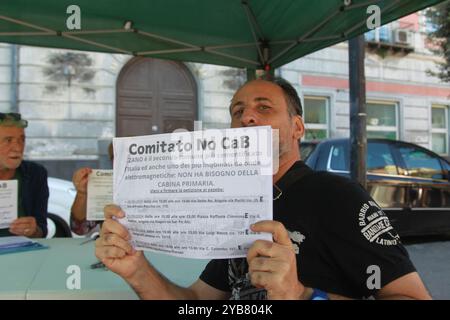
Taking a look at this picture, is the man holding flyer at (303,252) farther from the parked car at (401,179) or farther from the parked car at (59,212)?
the parked car at (401,179)

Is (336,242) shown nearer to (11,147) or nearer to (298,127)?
(298,127)

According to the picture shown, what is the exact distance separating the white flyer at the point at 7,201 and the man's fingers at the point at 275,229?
6.48 ft

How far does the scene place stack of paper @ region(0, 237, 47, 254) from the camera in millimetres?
2229

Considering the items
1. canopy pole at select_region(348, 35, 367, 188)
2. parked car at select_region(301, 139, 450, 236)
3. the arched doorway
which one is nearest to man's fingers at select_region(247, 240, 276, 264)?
canopy pole at select_region(348, 35, 367, 188)

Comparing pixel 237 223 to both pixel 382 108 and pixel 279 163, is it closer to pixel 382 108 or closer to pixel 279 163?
pixel 279 163

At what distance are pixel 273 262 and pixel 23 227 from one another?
84.4 inches

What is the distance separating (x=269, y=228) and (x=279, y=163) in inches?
18.5

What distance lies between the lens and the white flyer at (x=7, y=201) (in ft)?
8.14

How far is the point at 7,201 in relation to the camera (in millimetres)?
2504

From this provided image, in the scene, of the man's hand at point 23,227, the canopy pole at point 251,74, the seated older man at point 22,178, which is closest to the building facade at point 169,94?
the canopy pole at point 251,74

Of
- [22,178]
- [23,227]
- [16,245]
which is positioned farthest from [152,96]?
[16,245]

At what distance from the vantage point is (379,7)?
264 cm

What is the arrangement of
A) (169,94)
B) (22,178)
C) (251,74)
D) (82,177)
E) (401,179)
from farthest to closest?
(169,94) < (401,179) < (251,74) < (22,178) < (82,177)

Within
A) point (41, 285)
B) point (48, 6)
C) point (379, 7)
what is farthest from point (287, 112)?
point (48, 6)
